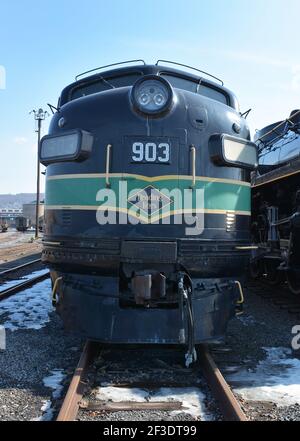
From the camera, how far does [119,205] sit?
15.5ft

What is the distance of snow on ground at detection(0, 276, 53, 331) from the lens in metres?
6.71

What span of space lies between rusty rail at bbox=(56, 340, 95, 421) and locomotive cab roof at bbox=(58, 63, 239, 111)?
3.03 meters

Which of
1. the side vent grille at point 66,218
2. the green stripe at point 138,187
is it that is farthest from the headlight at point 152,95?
→ the side vent grille at point 66,218

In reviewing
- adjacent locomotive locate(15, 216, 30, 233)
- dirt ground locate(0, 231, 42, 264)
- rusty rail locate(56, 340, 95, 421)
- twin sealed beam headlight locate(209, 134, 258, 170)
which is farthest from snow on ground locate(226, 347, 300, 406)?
adjacent locomotive locate(15, 216, 30, 233)

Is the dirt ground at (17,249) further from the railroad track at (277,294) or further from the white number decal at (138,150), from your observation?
the white number decal at (138,150)

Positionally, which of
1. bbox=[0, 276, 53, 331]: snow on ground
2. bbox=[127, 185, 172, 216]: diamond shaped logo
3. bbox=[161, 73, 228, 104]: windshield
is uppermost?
bbox=[161, 73, 228, 104]: windshield

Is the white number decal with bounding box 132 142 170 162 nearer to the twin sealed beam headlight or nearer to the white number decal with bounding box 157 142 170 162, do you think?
the white number decal with bounding box 157 142 170 162

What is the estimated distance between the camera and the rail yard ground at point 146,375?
12.3 ft

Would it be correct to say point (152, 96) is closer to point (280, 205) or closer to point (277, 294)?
point (280, 205)

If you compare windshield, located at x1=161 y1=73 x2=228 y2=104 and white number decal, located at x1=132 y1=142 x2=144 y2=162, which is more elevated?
windshield, located at x1=161 y1=73 x2=228 y2=104

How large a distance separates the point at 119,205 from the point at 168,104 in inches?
43.4

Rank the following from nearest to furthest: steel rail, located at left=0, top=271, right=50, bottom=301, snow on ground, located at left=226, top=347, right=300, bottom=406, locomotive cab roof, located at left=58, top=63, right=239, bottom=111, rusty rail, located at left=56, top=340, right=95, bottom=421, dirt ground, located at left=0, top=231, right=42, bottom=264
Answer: rusty rail, located at left=56, top=340, right=95, bottom=421 < snow on ground, located at left=226, top=347, right=300, bottom=406 < locomotive cab roof, located at left=58, top=63, right=239, bottom=111 < steel rail, located at left=0, top=271, right=50, bottom=301 < dirt ground, located at left=0, top=231, right=42, bottom=264
